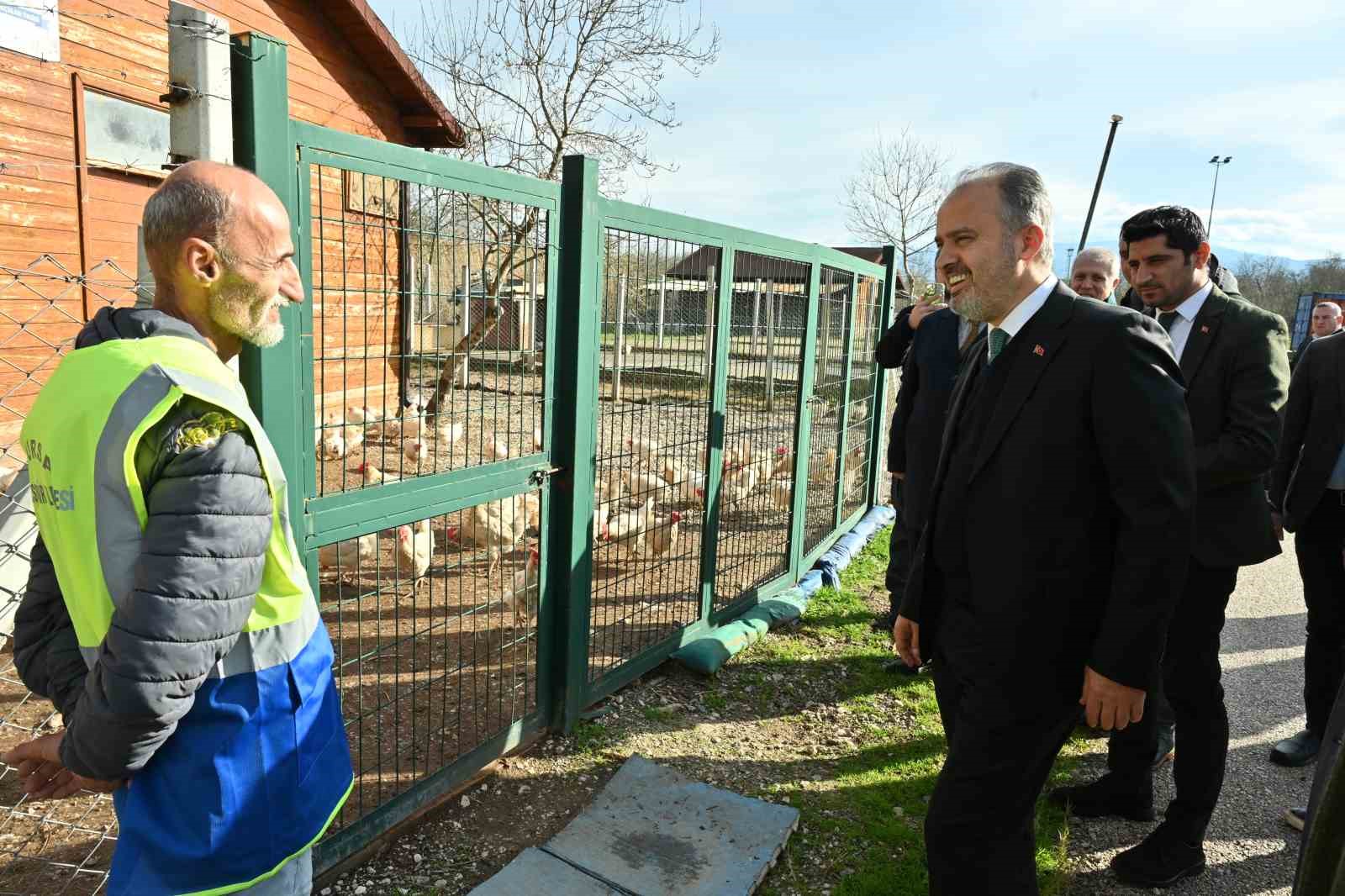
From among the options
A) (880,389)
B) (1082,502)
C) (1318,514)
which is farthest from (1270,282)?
(1082,502)

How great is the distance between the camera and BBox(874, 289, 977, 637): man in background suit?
421cm

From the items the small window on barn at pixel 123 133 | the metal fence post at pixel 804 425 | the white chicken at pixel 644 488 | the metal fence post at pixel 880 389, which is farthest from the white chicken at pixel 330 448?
the metal fence post at pixel 880 389

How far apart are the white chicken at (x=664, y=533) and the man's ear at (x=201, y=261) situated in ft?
12.3

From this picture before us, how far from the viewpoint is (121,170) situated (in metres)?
7.25

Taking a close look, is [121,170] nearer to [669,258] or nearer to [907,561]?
[669,258]

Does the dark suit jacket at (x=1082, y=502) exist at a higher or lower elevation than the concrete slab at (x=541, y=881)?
higher

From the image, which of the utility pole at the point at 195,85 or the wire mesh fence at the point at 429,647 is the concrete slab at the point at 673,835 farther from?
the utility pole at the point at 195,85

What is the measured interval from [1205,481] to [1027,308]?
52.6 inches

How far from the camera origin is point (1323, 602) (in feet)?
13.0

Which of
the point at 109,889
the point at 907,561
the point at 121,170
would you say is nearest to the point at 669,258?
the point at 907,561

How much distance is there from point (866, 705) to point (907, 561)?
846mm

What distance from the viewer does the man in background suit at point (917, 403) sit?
13.8ft

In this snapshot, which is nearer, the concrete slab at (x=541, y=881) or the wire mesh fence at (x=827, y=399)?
the concrete slab at (x=541, y=881)

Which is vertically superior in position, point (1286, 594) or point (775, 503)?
point (775, 503)
